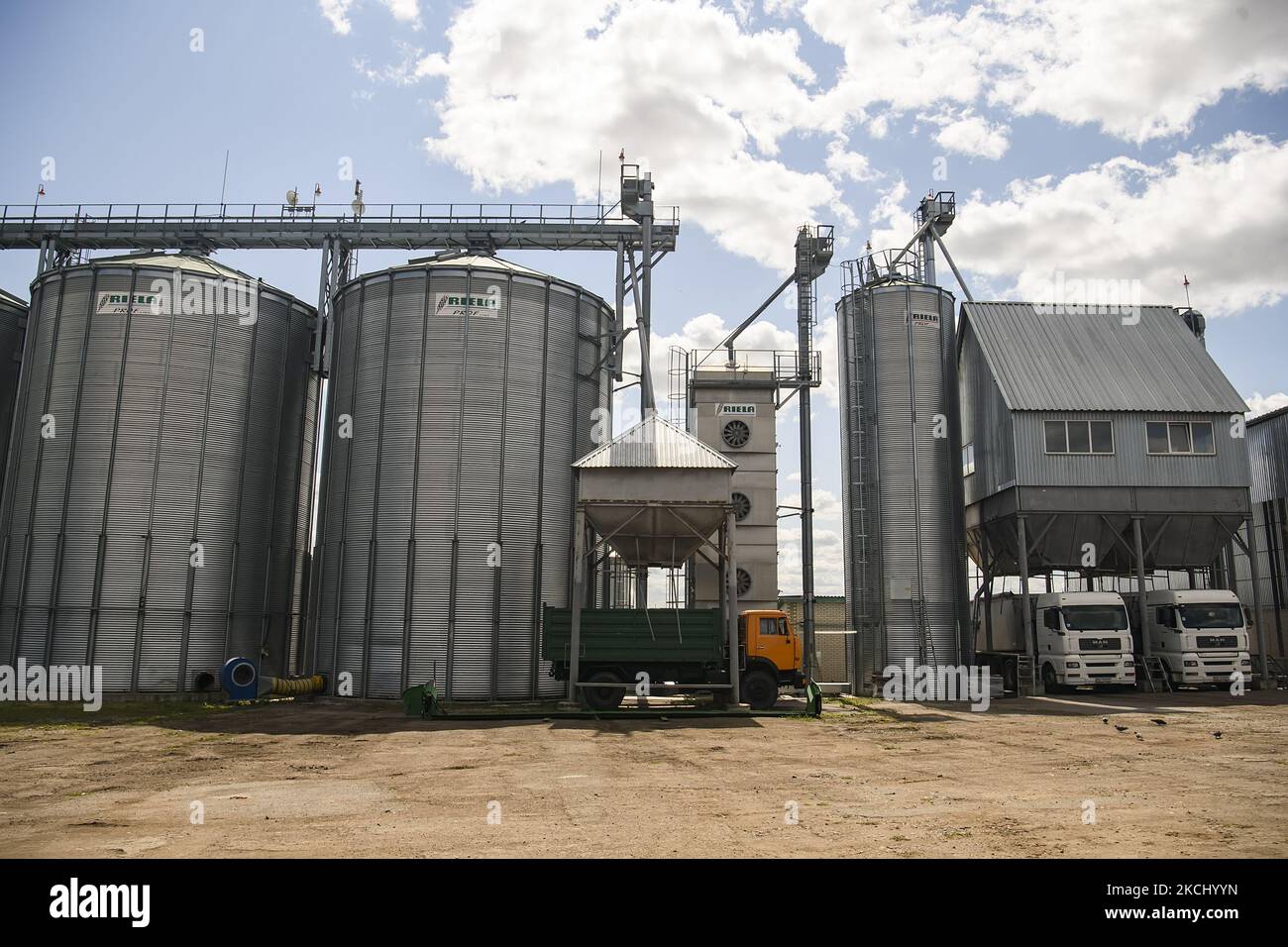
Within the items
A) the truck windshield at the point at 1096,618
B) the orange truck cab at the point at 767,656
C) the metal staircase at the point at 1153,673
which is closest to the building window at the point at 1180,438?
the truck windshield at the point at 1096,618

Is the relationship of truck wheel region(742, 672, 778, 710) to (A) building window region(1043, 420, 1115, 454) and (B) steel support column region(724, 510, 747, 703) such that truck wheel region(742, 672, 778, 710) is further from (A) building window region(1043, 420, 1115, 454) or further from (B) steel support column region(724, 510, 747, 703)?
(A) building window region(1043, 420, 1115, 454)

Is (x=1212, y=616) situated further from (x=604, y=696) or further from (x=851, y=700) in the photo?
(x=604, y=696)

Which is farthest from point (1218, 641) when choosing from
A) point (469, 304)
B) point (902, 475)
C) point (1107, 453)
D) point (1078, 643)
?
point (469, 304)

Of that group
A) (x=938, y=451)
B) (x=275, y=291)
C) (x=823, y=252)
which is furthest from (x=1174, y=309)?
(x=275, y=291)

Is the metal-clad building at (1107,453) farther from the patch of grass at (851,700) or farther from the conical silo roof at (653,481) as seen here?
the conical silo roof at (653,481)

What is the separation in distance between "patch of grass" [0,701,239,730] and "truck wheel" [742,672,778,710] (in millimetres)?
15280

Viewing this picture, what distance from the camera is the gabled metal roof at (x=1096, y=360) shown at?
3278cm

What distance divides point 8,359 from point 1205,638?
47.4 m

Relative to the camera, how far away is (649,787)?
12891 mm

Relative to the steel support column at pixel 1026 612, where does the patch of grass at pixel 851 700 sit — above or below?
below

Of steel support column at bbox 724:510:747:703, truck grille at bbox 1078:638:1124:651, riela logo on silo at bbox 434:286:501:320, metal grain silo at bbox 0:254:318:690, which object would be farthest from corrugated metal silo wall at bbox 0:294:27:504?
truck grille at bbox 1078:638:1124:651

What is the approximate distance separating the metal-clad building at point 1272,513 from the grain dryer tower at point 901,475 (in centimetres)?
1684
